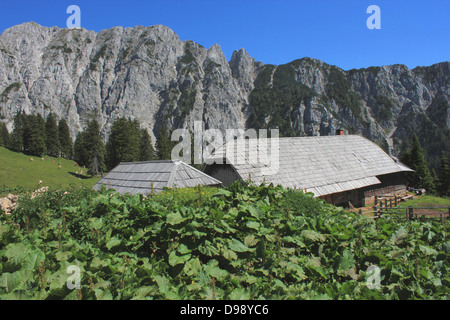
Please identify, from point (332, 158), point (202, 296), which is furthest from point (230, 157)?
point (202, 296)

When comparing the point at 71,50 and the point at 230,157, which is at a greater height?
the point at 71,50

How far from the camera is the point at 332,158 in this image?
74.4 ft

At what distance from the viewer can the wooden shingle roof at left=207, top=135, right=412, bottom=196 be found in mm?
18000

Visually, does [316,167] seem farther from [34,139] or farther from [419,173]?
[34,139]

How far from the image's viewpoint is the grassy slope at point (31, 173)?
37438 millimetres

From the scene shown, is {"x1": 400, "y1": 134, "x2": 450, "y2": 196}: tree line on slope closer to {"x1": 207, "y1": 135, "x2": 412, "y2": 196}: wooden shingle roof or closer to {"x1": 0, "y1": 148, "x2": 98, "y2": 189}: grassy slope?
{"x1": 207, "y1": 135, "x2": 412, "y2": 196}: wooden shingle roof

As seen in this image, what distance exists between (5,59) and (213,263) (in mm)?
182099

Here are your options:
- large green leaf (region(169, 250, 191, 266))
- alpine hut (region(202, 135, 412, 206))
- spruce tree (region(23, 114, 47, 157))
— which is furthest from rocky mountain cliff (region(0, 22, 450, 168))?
large green leaf (region(169, 250, 191, 266))

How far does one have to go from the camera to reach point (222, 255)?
383cm

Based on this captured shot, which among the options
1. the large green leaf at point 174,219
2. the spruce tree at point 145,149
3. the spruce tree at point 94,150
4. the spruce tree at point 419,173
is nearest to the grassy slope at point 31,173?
the spruce tree at point 94,150

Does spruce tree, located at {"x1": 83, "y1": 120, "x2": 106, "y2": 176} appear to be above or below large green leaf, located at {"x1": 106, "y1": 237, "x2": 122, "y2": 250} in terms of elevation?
above

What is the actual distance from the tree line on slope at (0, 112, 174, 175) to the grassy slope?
4258mm
